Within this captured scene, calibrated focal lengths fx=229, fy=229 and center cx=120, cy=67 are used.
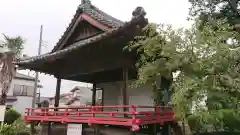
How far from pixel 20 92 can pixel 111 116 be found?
94.3 feet

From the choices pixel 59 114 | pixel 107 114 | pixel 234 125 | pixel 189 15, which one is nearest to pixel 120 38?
pixel 107 114

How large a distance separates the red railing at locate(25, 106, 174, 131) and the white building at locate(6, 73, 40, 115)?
22.5 m

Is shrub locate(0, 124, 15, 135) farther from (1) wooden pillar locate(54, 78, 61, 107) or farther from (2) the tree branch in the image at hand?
(2) the tree branch

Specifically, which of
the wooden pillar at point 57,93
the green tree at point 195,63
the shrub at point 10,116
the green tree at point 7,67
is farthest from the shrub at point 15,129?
the green tree at point 195,63

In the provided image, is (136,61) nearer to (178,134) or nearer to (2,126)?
(178,134)

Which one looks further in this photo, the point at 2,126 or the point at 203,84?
the point at 2,126

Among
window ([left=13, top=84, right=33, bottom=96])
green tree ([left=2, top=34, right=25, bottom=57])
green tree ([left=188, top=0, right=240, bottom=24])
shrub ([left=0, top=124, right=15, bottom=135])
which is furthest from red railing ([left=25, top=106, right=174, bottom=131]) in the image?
window ([left=13, top=84, right=33, bottom=96])

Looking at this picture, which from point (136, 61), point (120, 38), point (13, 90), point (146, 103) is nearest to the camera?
point (120, 38)

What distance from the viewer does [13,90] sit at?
106 ft

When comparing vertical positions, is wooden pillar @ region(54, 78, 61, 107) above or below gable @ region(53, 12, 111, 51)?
below

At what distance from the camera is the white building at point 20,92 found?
31.7m

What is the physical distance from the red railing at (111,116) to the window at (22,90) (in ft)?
76.1

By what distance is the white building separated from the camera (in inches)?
1248

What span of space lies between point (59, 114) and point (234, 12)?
11447mm
